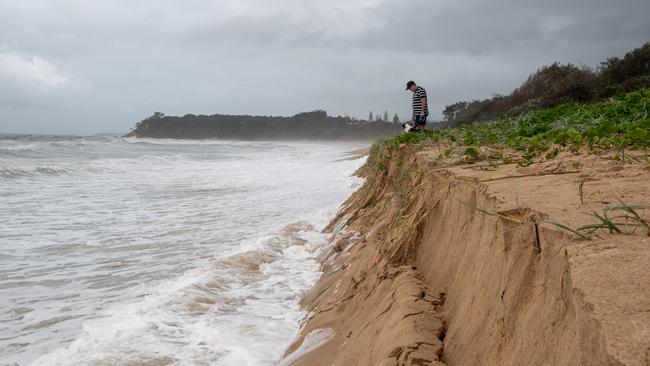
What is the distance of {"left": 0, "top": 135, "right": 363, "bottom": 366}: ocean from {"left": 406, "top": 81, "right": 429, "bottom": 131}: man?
7.95ft

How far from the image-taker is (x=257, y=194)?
1230 cm

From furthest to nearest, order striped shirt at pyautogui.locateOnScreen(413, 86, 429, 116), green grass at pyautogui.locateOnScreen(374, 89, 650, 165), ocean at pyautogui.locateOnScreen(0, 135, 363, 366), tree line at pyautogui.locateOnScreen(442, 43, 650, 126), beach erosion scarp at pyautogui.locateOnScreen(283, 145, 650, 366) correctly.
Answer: tree line at pyautogui.locateOnScreen(442, 43, 650, 126) → striped shirt at pyautogui.locateOnScreen(413, 86, 429, 116) → green grass at pyautogui.locateOnScreen(374, 89, 650, 165) → ocean at pyautogui.locateOnScreen(0, 135, 363, 366) → beach erosion scarp at pyautogui.locateOnScreen(283, 145, 650, 366)

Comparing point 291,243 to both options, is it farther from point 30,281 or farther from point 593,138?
point 593,138

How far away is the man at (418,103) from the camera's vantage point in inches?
420

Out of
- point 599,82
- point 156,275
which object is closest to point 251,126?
point 599,82

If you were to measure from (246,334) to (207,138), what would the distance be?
80948 mm

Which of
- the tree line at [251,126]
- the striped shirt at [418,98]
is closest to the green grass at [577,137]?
the striped shirt at [418,98]

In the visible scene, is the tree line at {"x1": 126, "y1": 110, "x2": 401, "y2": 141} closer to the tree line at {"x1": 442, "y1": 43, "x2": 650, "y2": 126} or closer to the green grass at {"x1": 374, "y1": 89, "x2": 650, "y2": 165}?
the tree line at {"x1": 442, "y1": 43, "x2": 650, "y2": 126}

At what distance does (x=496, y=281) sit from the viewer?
229 centimetres

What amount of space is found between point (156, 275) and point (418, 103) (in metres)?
7.07

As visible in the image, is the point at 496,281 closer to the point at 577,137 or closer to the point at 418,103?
the point at 577,137

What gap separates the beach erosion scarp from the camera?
4.82 ft

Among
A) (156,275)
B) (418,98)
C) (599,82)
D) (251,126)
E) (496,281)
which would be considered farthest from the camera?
(251,126)

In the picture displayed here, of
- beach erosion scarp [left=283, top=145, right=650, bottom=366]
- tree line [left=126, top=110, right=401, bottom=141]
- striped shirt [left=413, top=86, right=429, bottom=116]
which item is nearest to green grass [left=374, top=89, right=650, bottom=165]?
beach erosion scarp [left=283, top=145, right=650, bottom=366]
